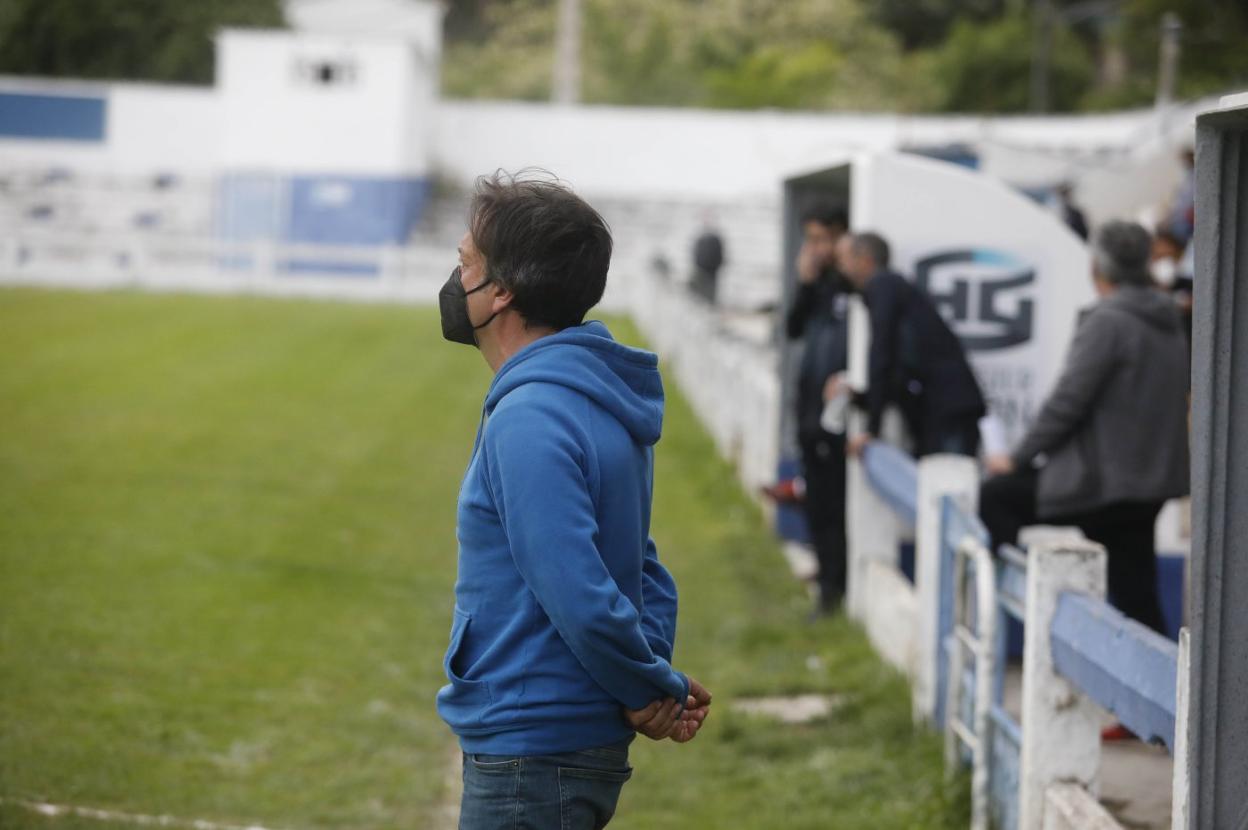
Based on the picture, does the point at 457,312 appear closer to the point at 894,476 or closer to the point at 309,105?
the point at 894,476

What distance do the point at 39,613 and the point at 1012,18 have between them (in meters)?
56.0

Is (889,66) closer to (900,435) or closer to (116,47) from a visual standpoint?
(116,47)

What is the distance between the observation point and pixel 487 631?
329cm

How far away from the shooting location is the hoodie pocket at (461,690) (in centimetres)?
326

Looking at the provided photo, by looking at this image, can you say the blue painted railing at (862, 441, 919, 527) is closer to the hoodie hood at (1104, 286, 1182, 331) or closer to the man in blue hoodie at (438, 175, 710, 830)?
the hoodie hood at (1104, 286, 1182, 331)

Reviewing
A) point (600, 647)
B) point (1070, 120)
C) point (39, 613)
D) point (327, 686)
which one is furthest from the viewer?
point (1070, 120)

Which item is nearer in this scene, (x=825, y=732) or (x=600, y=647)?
(x=600, y=647)

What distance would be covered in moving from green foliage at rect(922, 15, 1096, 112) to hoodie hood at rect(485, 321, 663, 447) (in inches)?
2284

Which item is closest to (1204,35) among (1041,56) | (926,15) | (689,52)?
(1041,56)

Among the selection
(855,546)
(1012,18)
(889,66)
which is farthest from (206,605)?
(889,66)

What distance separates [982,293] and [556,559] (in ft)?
20.6

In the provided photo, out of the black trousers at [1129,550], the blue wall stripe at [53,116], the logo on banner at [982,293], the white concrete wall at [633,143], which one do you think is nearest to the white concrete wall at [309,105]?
the blue wall stripe at [53,116]

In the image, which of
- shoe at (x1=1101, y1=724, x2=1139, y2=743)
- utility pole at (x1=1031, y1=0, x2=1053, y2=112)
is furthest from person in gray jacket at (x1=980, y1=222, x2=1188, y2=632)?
utility pole at (x1=1031, y1=0, x2=1053, y2=112)

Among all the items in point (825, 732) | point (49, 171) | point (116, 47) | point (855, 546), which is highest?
point (116, 47)
